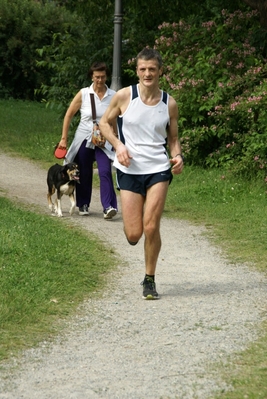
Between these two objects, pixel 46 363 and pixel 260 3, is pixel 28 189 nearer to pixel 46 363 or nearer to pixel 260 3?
pixel 260 3

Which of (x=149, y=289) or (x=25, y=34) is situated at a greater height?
(x=149, y=289)

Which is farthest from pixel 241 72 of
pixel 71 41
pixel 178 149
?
pixel 178 149

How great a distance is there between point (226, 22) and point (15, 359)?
11.3 m

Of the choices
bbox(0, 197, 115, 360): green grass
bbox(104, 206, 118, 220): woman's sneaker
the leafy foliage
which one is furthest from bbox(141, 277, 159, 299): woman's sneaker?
the leafy foliage

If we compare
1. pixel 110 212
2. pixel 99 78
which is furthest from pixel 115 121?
pixel 110 212

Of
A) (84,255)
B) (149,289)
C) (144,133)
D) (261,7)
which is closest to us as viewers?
(144,133)

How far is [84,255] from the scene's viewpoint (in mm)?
8828

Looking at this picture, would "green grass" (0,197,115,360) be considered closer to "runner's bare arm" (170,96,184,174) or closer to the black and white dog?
the black and white dog

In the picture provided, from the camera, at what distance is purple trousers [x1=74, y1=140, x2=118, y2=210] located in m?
11.3

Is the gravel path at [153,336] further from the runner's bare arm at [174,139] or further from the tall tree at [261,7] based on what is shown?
the tall tree at [261,7]

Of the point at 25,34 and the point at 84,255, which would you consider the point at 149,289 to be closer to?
the point at 84,255

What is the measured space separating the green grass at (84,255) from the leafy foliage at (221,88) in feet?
1.46

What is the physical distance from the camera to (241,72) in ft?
50.0

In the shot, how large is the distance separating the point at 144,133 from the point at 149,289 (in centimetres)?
123
